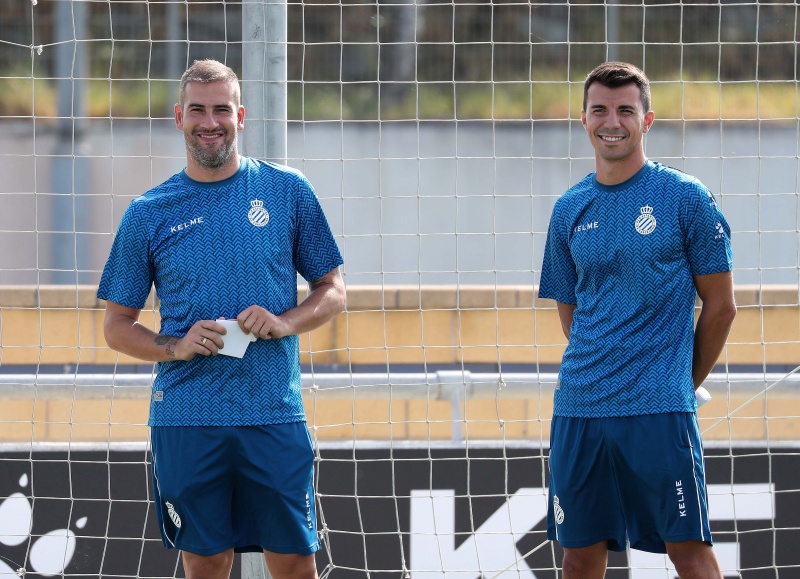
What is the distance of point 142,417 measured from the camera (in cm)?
589

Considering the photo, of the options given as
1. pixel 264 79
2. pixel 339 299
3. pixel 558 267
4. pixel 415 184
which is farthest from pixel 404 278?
pixel 339 299

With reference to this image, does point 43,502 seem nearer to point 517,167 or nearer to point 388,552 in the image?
point 388,552

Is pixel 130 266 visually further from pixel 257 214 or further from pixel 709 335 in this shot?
pixel 709 335

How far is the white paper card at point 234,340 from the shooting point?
2.60 metres

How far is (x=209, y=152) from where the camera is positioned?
2678 mm

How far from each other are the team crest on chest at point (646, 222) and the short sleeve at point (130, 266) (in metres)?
1.24

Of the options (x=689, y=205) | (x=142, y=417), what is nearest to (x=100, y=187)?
(x=142, y=417)

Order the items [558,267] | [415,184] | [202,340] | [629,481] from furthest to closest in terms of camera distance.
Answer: [415,184]
[558,267]
[629,481]
[202,340]

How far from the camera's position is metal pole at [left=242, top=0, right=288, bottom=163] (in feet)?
11.1

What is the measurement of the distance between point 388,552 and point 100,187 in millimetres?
5551

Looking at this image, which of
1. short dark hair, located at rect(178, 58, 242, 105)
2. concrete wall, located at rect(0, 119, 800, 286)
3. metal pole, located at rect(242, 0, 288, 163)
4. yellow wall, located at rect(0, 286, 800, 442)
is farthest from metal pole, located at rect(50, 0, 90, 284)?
short dark hair, located at rect(178, 58, 242, 105)

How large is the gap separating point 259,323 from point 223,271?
0.19 meters

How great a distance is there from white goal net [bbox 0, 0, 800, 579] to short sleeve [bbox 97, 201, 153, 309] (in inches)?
30.5

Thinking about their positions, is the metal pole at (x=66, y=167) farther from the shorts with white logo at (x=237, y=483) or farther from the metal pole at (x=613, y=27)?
the shorts with white logo at (x=237, y=483)
